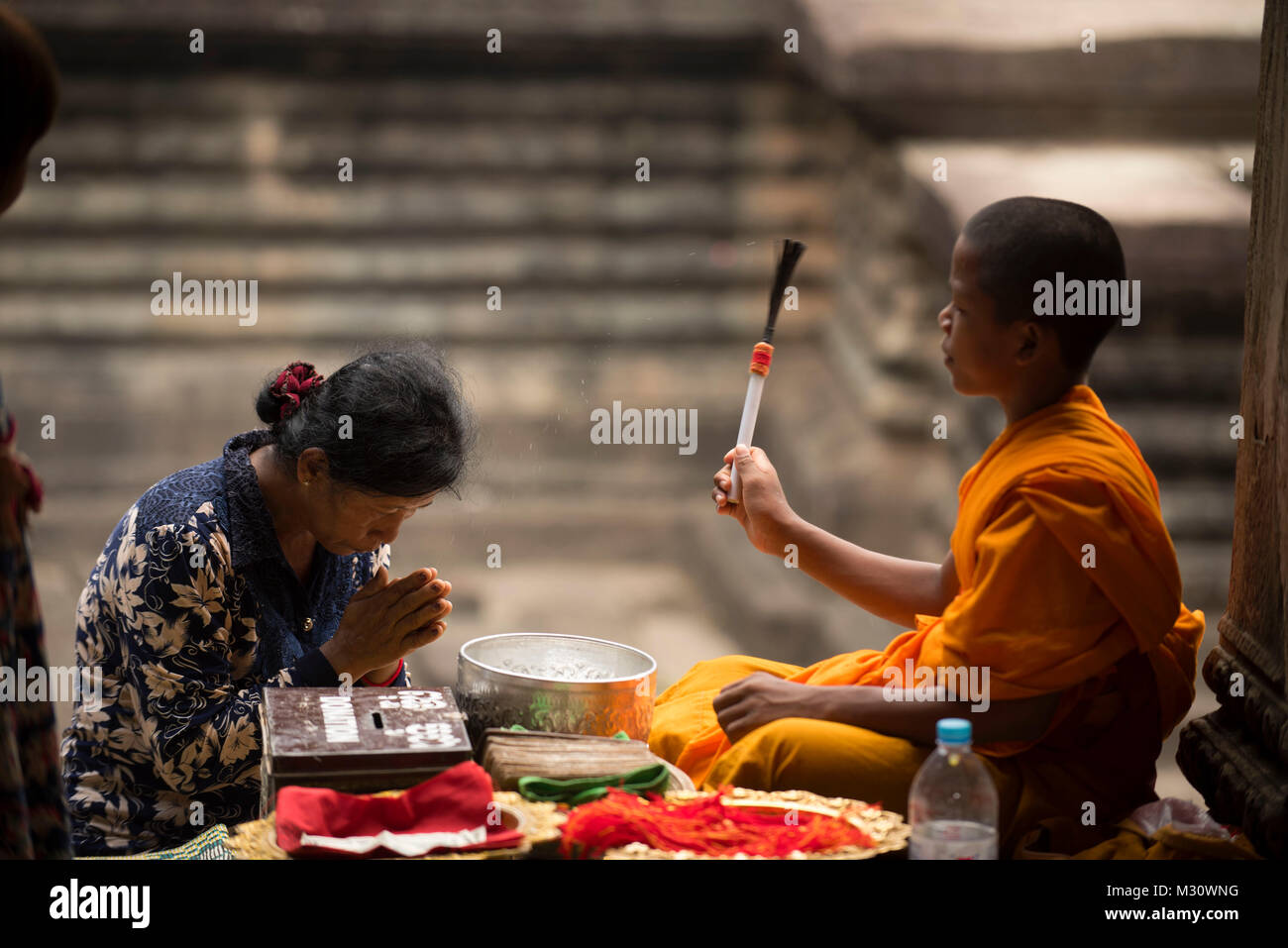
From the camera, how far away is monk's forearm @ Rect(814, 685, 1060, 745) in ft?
7.38

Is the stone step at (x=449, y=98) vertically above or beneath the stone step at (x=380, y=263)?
above

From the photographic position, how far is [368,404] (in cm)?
246

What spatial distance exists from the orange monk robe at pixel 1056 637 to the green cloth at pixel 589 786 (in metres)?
0.16

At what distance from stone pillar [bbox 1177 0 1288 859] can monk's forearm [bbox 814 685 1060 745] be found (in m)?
0.42

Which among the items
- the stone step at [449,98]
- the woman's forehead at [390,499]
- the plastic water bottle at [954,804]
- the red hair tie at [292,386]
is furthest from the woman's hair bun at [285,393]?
the stone step at [449,98]

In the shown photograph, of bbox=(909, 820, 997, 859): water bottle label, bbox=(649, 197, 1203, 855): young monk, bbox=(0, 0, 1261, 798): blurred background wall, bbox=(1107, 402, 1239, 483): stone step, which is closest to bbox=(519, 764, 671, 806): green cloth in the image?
bbox=(649, 197, 1203, 855): young monk

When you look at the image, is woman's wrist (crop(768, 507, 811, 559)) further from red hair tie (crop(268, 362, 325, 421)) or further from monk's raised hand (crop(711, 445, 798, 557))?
red hair tie (crop(268, 362, 325, 421))

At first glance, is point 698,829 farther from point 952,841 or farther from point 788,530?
point 788,530

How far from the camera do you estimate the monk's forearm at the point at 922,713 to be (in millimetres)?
2250

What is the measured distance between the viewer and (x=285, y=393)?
8.64 ft

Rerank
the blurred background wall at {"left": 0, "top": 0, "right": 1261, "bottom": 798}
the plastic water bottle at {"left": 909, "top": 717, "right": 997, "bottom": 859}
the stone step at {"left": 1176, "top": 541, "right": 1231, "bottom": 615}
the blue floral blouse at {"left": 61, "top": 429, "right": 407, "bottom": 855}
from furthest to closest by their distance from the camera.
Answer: the blurred background wall at {"left": 0, "top": 0, "right": 1261, "bottom": 798}, the stone step at {"left": 1176, "top": 541, "right": 1231, "bottom": 615}, the blue floral blouse at {"left": 61, "top": 429, "right": 407, "bottom": 855}, the plastic water bottle at {"left": 909, "top": 717, "right": 997, "bottom": 859}

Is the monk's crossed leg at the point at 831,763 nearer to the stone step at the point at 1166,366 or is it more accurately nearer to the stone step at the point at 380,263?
the stone step at the point at 1166,366
